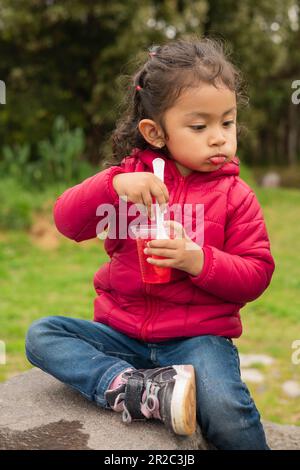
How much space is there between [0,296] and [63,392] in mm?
2835

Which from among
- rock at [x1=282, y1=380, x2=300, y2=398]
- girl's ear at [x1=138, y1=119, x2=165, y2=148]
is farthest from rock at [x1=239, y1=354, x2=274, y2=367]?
girl's ear at [x1=138, y1=119, x2=165, y2=148]

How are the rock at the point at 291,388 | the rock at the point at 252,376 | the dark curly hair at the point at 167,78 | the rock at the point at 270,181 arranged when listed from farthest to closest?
1. the rock at the point at 270,181
2. the rock at the point at 252,376
3. the rock at the point at 291,388
4. the dark curly hair at the point at 167,78

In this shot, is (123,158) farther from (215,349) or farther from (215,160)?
(215,349)

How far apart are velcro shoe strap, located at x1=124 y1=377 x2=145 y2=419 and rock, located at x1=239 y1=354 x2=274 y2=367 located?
71.9 inches

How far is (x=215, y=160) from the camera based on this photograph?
2057 mm

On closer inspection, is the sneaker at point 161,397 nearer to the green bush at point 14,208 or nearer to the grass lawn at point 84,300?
the grass lawn at point 84,300

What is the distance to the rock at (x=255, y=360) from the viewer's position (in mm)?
3705

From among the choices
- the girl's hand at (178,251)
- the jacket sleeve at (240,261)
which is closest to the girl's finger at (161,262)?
the girl's hand at (178,251)

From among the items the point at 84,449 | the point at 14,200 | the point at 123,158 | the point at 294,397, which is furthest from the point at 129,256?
the point at 14,200

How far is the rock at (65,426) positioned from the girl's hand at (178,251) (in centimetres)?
45

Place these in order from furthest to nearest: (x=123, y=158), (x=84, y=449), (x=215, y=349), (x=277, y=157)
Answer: (x=277, y=157) < (x=123, y=158) < (x=215, y=349) < (x=84, y=449)

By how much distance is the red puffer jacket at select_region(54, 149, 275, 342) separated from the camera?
207 cm

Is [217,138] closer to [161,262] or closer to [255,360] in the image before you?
[161,262]
